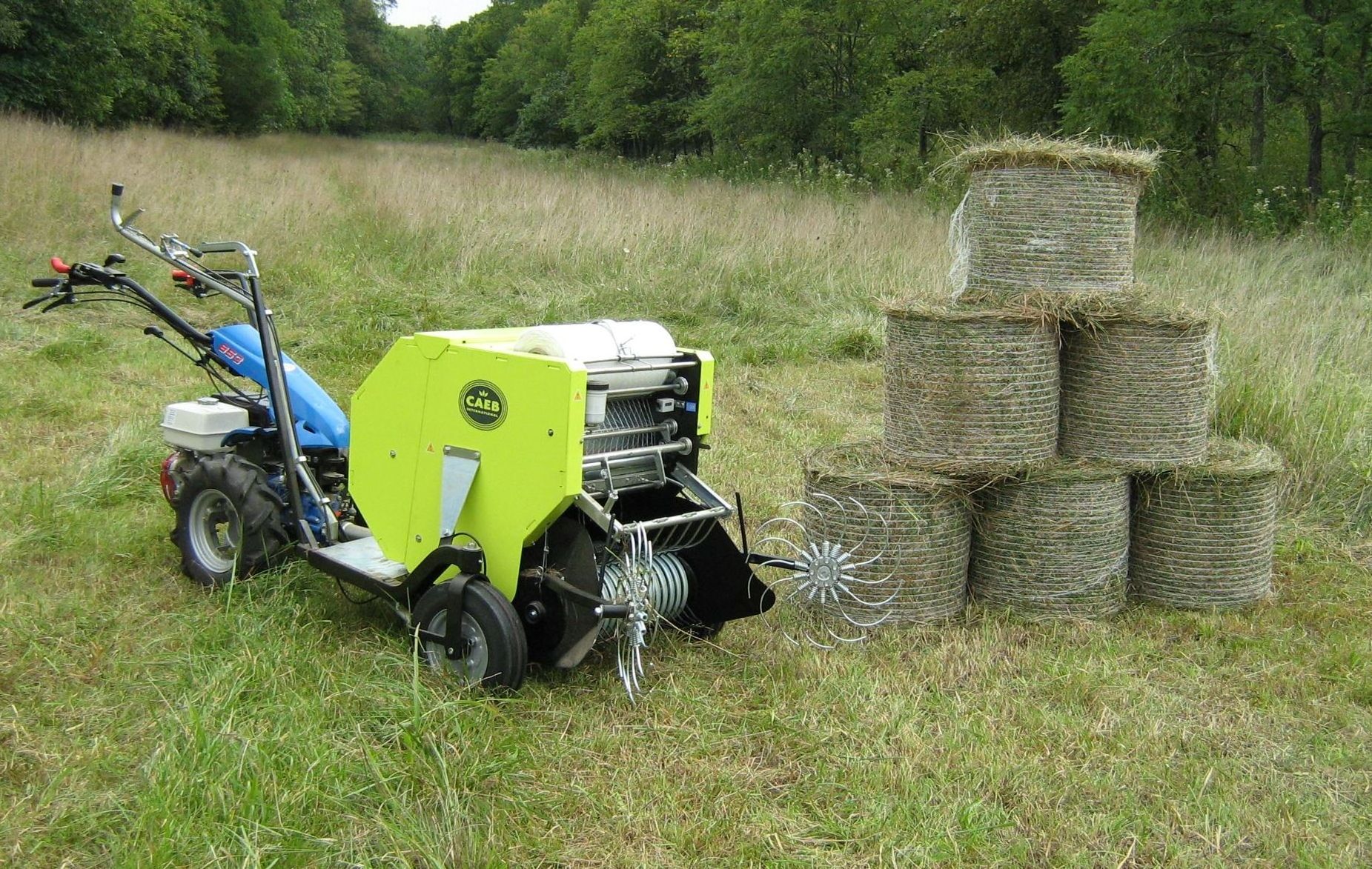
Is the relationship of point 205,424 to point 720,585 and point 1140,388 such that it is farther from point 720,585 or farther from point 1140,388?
point 1140,388

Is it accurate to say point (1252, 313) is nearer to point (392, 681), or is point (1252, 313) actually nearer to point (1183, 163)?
point (392, 681)

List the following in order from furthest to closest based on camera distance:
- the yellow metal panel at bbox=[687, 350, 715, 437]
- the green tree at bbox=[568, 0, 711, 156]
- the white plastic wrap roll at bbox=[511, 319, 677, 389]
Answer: the green tree at bbox=[568, 0, 711, 156], the yellow metal panel at bbox=[687, 350, 715, 437], the white plastic wrap roll at bbox=[511, 319, 677, 389]

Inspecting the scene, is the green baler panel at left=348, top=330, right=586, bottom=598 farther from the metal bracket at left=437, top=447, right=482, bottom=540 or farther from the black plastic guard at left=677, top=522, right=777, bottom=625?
the black plastic guard at left=677, top=522, right=777, bottom=625

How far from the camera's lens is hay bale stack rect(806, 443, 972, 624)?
14.3 ft

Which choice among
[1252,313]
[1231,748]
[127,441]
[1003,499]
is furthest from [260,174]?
[1231,748]

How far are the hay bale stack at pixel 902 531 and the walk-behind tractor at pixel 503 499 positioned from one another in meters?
0.14

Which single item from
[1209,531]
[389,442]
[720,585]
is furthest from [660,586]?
[1209,531]

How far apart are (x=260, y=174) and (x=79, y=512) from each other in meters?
11.1

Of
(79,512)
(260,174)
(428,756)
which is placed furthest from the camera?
(260,174)

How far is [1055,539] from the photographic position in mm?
4480

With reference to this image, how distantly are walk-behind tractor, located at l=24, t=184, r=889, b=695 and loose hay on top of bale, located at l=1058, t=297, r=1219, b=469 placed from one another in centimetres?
120

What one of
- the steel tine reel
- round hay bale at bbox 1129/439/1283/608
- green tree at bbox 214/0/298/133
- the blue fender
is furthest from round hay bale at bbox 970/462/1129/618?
green tree at bbox 214/0/298/133

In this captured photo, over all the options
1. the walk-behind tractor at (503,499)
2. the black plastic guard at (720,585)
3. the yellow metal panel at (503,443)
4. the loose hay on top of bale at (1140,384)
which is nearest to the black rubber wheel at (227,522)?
the walk-behind tractor at (503,499)

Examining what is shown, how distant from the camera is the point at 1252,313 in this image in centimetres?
782
